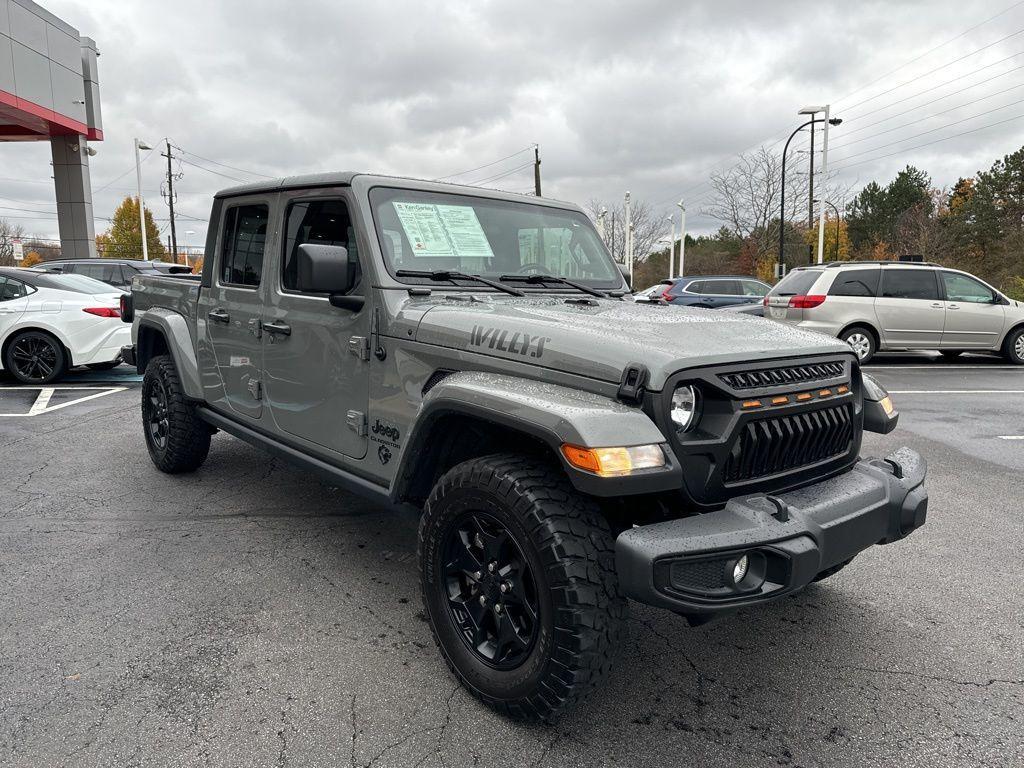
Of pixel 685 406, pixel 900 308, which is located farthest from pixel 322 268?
pixel 900 308

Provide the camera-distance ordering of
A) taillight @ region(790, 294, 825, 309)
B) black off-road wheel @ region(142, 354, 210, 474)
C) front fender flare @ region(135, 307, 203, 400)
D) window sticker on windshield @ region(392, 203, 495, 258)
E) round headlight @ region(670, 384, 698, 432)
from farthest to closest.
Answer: taillight @ region(790, 294, 825, 309) < black off-road wheel @ region(142, 354, 210, 474) < front fender flare @ region(135, 307, 203, 400) < window sticker on windshield @ region(392, 203, 495, 258) < round headlight @ region(670, 384, 698, 432)

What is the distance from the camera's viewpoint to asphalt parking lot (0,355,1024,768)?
2.31 meters

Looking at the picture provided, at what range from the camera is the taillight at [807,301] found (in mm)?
11547

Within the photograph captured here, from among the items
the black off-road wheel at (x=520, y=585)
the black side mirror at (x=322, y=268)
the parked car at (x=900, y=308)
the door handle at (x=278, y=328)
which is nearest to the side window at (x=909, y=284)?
the parked car at (x=900, y=308)

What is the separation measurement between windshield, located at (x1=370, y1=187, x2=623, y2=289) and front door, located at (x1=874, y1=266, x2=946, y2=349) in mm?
9547

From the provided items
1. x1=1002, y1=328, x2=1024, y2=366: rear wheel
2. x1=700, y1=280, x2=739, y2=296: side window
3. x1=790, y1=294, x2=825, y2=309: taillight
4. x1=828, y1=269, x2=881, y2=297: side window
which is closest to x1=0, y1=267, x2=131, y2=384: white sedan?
x1=790, y1=294, x2=825, y2=309: taillight

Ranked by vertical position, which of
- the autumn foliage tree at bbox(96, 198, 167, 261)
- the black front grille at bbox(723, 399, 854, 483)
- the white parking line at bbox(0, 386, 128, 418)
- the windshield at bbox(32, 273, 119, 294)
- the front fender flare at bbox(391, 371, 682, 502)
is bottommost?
the white parking line at bbox(0, 386, 128, 418)

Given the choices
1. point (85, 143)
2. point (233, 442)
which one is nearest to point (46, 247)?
point (85, 143)

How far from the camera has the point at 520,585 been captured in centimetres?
237

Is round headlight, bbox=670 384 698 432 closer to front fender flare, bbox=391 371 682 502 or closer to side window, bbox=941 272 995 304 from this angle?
front fender flare, bbox=391 371 682 502

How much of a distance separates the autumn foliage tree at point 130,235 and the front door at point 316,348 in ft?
215

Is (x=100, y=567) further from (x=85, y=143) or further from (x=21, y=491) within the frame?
(x=85, y=143)

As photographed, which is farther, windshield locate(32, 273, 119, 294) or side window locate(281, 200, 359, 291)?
windshield locate(32, 273, 119, 294)

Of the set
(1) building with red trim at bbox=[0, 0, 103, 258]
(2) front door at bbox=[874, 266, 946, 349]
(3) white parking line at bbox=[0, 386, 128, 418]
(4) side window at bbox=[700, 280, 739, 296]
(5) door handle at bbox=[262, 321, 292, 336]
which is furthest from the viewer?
(1) building with red trim at bbox=[0, 0, 103, 258]
